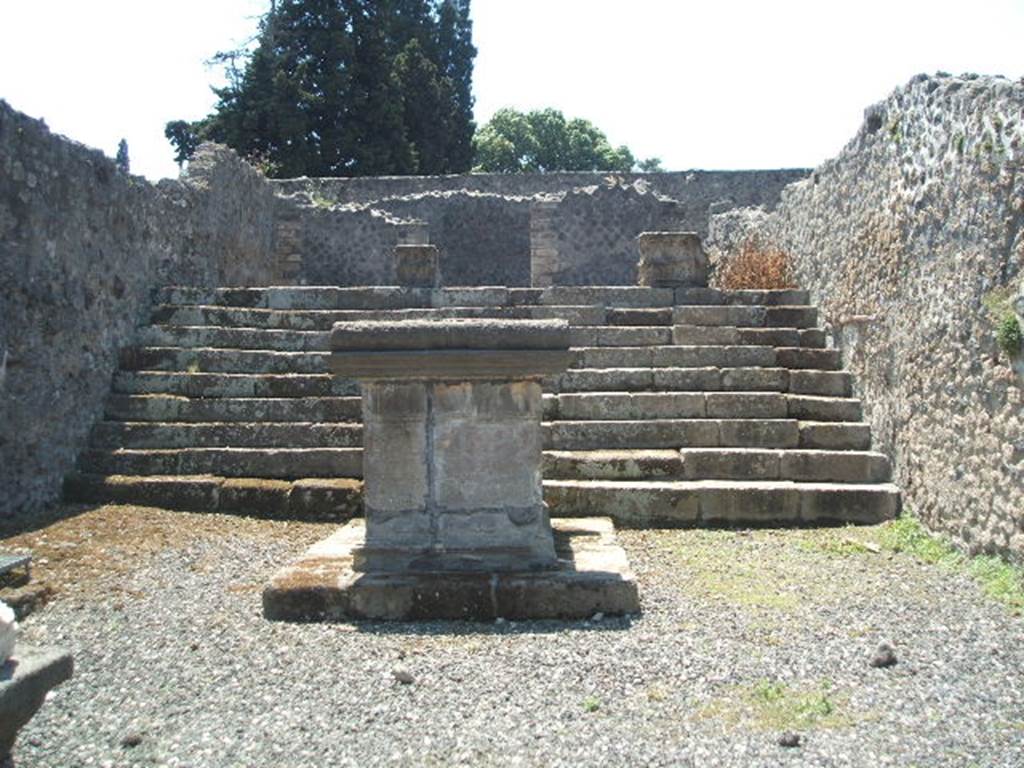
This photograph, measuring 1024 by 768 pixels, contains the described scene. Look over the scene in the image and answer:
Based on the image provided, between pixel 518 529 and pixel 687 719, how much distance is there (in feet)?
5.62

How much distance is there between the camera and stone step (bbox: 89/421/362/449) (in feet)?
25.4

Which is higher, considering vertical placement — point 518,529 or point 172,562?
point 518,529

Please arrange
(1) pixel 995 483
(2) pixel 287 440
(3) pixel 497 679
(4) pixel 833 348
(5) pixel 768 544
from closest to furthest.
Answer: (3) pixel 497 679, (1) pixel 995 483, (5) pixel 768 544, (2) pixel 287 440, (4) pixel 833 348

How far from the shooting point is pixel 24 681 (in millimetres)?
2842

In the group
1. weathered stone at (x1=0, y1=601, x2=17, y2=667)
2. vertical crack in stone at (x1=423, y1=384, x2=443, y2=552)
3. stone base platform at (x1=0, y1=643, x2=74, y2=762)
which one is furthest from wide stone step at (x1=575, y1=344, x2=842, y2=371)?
weathered stone at (x1=0, y1=601, x2=17, y2=667)

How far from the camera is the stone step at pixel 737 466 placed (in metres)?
7.29

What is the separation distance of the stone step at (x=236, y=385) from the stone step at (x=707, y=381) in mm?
1853

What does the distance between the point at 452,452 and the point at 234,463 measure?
10.4 ft

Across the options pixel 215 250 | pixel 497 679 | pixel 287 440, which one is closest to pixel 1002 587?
pixel 497 679

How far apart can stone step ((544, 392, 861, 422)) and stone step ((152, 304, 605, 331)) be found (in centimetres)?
141

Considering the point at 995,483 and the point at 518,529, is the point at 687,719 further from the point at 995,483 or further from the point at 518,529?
the point at 995,483

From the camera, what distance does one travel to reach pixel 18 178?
6.92 metres

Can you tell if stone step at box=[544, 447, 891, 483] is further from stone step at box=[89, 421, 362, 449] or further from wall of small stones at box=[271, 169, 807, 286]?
wall of small stones at box=[271, 169, 807, 286]

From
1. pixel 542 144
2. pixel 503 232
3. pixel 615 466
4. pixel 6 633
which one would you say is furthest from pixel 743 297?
pixel 542 144
